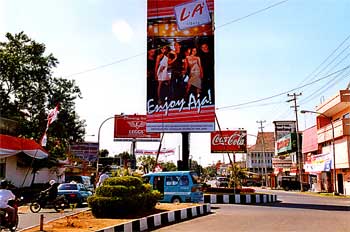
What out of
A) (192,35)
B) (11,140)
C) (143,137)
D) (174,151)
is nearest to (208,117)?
(192,35)

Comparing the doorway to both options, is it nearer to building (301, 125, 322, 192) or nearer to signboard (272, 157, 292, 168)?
building (301, 125, 322, 192)

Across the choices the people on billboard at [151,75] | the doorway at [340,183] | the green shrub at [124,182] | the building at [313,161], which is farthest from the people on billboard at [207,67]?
the building at [313,161]

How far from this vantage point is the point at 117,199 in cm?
1598

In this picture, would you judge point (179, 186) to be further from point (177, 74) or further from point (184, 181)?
point (177, 74)

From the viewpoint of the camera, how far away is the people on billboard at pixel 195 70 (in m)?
30.5

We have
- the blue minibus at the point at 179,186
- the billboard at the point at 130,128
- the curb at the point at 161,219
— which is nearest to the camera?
the curb at the point at 161,219

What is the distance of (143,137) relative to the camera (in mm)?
49312

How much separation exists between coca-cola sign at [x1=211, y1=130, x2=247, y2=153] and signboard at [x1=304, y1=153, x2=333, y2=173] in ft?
25.3

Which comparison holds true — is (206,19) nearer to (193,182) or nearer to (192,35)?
(192,35)

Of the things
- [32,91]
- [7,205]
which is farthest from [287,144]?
[7,205]

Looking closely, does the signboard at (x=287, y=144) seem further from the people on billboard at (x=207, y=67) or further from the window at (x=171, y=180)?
the window at (x=171, y=180)

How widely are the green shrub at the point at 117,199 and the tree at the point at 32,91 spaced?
83.5 ft

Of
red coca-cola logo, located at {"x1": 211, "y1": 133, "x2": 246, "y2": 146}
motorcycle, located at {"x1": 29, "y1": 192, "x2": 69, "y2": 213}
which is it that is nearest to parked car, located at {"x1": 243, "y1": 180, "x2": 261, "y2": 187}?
red coca-cola logo, located at {"x1": 211, "y1": 133, "x2": 246, "y2": 146}

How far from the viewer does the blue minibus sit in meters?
23.8
